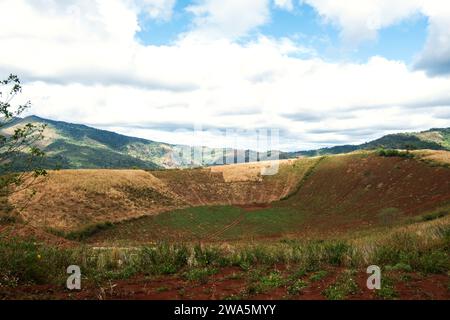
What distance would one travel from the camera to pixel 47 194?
49.3m

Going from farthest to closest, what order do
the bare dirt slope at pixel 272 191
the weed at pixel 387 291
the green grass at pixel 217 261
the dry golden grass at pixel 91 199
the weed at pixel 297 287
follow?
the bare dirt slope at pixel 272 191, the dry golden grass at pixel 91 199, the green grass at pixel 217 261, the weed at pixel 297 287, the weed at pixel 387 291

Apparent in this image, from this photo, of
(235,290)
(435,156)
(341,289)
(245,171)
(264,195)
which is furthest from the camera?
(245,171)

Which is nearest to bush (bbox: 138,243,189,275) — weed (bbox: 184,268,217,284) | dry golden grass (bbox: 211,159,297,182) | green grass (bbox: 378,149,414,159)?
weed (bbox: 184,268,217,284)

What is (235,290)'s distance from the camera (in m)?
9.78

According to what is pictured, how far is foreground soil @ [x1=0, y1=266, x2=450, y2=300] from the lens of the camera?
8945 millimetres

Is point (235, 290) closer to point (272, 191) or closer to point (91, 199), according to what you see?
point (91, 199)

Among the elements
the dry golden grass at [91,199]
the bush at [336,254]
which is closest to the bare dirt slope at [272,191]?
the dry golden grass at [91,199]

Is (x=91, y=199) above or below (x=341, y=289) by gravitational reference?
below

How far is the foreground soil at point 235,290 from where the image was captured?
352 inches

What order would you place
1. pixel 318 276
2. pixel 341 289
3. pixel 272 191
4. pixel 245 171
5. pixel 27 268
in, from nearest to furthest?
pixel 341 289
pixel 27 268
pixel 318 276
pixel 272 191
pixel 245 171

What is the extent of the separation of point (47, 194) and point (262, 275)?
45597 mm

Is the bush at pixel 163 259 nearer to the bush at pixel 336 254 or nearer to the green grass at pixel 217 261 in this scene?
the green grass at pixel 217 261

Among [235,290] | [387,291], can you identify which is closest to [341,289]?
[387,291]
